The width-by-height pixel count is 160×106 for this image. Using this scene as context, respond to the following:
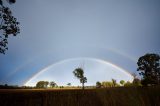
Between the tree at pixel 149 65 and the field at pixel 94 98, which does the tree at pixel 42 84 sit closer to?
the tree at pixel 149 65

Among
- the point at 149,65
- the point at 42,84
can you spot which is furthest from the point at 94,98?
the point at 42,84

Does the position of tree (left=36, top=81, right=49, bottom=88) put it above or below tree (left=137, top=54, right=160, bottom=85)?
below

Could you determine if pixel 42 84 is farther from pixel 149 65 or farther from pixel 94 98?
pixel 94 98

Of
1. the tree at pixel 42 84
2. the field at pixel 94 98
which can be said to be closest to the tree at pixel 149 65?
the field at pixel 94 98

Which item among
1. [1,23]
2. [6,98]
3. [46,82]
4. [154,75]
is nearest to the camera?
[6,98]

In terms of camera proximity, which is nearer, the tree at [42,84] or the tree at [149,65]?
the tree at [149,65]

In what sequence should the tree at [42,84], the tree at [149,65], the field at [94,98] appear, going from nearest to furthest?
1. the field at [94,98]
2. the tree at [149,65]
3. the tree at [42,84]

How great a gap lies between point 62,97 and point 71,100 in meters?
0.56

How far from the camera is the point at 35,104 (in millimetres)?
7738

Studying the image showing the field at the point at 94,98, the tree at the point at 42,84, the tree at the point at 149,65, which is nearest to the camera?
the field at the point at 94,98

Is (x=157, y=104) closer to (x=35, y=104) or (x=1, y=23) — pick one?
(x=35, y=104)

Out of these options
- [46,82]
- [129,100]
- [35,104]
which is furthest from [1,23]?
[46,82]

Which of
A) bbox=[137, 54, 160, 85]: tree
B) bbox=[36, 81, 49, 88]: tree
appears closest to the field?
bbox=[137, 54, 160, 85]: tree

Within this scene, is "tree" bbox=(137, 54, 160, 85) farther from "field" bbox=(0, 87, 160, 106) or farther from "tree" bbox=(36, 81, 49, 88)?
"tree" bbox=(36, 81, 49, 88)
